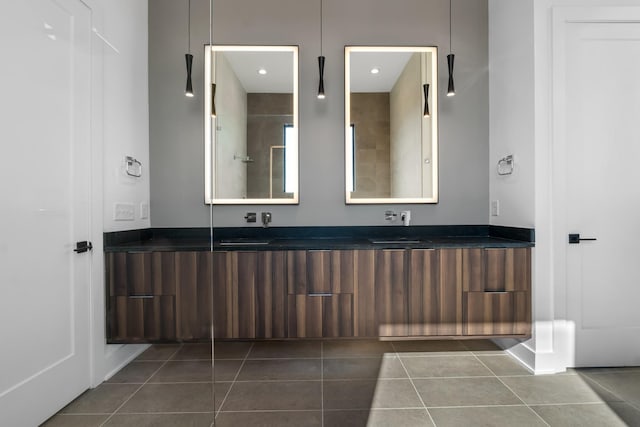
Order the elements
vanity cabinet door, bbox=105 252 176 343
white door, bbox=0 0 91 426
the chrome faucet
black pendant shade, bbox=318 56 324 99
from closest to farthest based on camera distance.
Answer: white door, bbox=0 0 91 426, vanity cabinet door, bbox=105 252 176 343, the chrome faucet, black pendant shade, bbox=318 56 324 99

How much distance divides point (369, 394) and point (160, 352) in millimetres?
1096

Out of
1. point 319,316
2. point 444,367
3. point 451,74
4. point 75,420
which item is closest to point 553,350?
point 444,367

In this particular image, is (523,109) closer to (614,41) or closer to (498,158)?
(498,158)

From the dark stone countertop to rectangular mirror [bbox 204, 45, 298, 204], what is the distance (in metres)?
0.19

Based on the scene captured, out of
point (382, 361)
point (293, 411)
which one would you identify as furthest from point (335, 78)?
point (293, 411)

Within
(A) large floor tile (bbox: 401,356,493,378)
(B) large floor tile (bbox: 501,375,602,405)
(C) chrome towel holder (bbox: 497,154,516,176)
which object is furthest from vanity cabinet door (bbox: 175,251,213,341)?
(C) chrome towel holder (bbox: 497,154,516,176)

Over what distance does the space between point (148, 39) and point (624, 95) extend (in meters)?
2.53

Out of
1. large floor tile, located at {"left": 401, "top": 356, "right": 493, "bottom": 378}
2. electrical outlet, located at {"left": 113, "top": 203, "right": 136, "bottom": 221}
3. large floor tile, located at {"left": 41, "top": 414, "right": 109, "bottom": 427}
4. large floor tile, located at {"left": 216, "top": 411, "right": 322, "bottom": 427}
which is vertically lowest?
large floor tile, located at {"left": 401, "top": 356, "right": 493, "bottom": 378}

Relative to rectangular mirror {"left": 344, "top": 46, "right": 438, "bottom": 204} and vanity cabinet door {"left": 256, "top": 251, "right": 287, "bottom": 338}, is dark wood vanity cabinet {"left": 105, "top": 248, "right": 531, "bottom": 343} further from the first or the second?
rectangular mirror {"left": 344, "top": 46, "right": 438, "bottom": 204}

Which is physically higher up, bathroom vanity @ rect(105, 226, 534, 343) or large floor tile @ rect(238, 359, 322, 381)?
bathroom vanity @ rect(105, 226, 534, 343)

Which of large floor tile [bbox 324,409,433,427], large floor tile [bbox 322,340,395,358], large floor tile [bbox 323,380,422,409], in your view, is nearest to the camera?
large floor tile [bbox 324,409,433,427]

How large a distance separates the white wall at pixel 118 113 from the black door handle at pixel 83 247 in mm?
203

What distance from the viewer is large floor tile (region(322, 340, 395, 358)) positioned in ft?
6.57

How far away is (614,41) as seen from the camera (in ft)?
6.28
